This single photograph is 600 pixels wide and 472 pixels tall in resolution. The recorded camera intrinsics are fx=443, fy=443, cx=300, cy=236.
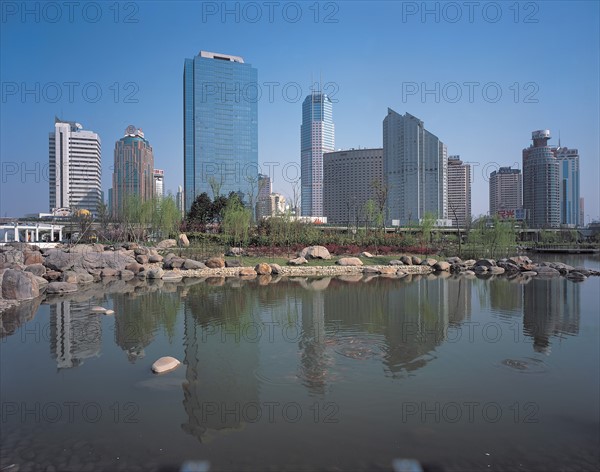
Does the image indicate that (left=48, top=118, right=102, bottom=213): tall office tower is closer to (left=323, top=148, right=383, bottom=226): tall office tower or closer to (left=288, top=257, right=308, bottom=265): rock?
(left=323, top=148, right=383, bottom=226): tall office tower

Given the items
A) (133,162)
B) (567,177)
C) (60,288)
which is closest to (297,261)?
(60,288)

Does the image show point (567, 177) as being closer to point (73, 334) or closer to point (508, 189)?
point (508, 189)

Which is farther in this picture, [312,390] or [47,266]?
[47,266]

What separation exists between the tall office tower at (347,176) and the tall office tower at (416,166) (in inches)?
Result: 367

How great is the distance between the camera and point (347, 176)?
93.7 m

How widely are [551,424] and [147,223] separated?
30.9 meters

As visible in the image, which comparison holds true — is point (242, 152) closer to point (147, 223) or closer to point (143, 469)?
point (147, 223)

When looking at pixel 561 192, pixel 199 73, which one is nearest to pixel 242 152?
pixel 199 73

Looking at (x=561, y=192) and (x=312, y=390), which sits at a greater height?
(x=561, y=192)

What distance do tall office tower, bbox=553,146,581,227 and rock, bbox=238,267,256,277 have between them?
8842 centimetres

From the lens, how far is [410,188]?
7819 centimetres

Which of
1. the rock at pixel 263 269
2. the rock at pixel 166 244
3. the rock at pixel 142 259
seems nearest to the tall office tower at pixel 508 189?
the rock at pixel 166 244

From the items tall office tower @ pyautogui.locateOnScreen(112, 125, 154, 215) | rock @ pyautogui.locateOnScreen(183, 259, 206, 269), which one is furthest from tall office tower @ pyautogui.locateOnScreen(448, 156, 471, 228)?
rock @ pyautogui.locateOnScreen(183, 259, 206, 269)

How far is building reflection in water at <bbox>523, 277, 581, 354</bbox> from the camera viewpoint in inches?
349
